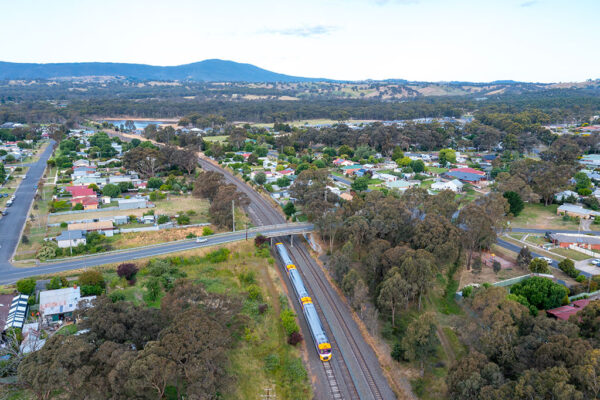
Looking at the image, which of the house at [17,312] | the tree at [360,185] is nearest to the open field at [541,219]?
the tree at [360,185]

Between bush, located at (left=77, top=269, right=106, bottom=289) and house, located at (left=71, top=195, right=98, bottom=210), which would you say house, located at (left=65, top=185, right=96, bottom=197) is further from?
bush, located at (left=77, top=269, right=106, bottom=289)

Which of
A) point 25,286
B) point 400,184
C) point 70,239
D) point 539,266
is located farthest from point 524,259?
point 70,239

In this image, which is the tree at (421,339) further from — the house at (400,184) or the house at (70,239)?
the house at (400,184)

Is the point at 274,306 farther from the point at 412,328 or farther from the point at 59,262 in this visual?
the point at 59,262

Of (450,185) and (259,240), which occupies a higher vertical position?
(450,185)

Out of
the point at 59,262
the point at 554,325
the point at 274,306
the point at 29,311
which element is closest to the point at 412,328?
the point at 554,325

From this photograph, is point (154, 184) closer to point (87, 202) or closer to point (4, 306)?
point (87, 202)

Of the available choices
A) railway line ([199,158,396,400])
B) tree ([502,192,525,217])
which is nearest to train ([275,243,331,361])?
railway line ([199,158,396,400])
